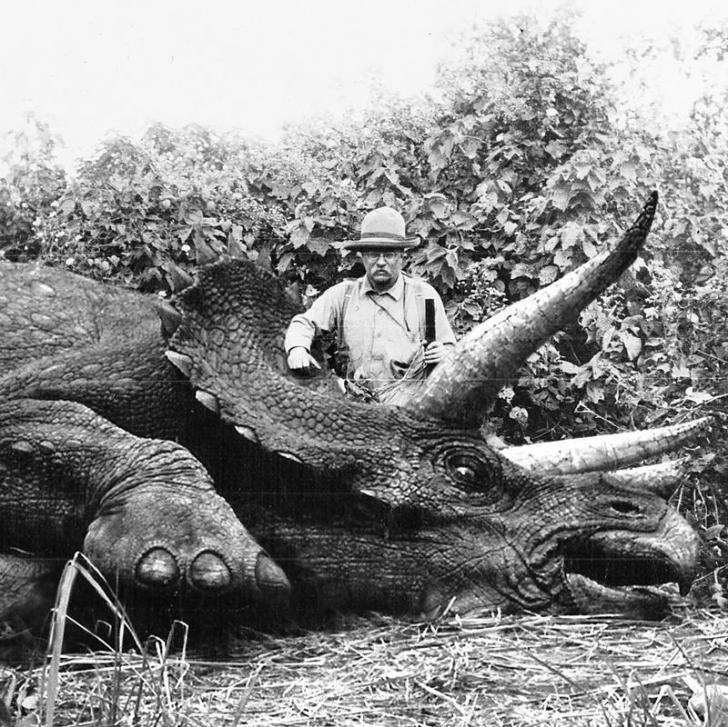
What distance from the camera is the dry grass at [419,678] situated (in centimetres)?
380

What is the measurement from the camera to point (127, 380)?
569cm

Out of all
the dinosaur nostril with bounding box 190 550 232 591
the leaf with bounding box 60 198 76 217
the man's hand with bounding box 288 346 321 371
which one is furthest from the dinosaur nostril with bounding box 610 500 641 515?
the leaf with bounding box 60 198 76 217

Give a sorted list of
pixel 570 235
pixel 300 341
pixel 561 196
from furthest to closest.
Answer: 1. pixel 561 196
2. pixel 570 235
3. pixel 300 341

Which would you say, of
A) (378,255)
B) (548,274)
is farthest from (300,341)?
(548,274)

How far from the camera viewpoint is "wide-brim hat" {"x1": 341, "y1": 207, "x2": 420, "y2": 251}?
695 centimetres

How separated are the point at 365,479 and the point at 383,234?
212 cm

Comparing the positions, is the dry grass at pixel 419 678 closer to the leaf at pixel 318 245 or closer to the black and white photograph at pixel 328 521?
the black and white photograph at pixel 328 521

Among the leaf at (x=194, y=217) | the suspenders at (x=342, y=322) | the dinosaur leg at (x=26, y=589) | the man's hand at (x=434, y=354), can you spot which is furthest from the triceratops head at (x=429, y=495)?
the leaf at (x=194, y=217)

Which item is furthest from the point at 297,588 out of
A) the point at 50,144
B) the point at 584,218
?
the point at 50,144

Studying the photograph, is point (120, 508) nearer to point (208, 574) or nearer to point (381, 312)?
point (208, 574)

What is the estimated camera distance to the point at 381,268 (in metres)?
7.00

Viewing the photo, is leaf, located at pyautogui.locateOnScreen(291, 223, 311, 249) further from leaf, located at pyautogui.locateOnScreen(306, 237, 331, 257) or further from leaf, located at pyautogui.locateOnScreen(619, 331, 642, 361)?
leaf, located at pyautogui.locateOnScreen(619, 331, 642, 361)

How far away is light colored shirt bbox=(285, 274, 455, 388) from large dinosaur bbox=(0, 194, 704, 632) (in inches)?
53.7

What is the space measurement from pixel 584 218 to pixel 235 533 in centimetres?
536
